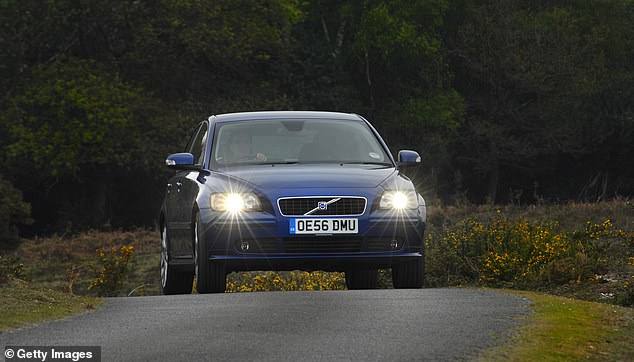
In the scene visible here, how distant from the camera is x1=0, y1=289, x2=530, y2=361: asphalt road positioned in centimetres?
892

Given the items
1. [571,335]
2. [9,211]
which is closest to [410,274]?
[571,335]

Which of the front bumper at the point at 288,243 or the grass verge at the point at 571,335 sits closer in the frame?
the grass verge at the point at 571,335

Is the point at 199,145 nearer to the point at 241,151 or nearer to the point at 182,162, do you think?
the point at 182,162

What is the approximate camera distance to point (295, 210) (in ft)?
44.2


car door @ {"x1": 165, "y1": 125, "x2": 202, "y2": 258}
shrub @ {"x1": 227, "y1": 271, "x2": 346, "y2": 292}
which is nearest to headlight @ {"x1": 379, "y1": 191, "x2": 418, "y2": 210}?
car door @ {"x1": 165, "y1": 125, "x2": 202, "y2": 258}

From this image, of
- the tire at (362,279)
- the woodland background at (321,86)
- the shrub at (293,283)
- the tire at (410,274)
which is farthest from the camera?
the woodland background at (321,86)

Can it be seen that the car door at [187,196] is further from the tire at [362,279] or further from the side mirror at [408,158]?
the tire at [362,279]

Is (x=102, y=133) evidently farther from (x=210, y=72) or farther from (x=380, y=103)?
(x=380, y=103)

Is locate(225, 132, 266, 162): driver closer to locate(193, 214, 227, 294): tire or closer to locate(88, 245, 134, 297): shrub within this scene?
locate(193, 214, 227, 294): tire

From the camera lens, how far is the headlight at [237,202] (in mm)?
13492
